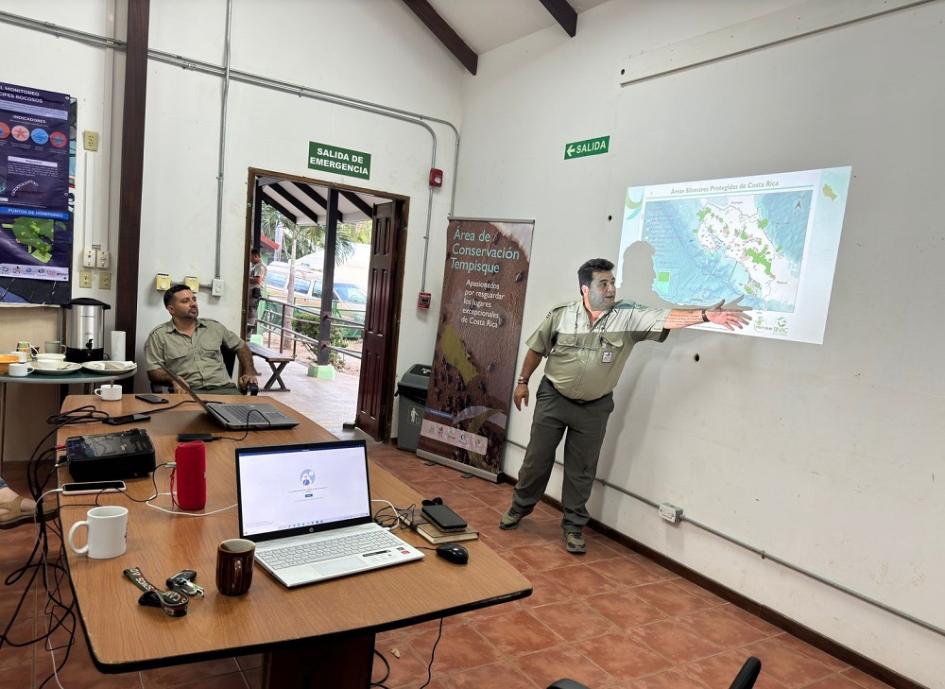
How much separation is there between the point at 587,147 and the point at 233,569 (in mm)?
3564

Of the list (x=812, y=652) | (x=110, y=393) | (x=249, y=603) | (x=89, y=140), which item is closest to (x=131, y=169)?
(x=89, y=140)

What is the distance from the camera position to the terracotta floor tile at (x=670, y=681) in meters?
2.34

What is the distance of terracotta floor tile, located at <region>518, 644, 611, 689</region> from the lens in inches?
91.0

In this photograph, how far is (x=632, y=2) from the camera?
3.79 meters

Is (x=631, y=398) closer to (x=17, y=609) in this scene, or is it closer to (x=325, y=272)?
(x=17, y=609)

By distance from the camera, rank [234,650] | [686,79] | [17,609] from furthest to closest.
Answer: [686,79]
[17,609]
[234,650]

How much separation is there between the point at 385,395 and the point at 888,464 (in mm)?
3793

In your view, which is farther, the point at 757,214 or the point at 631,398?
the point at 631,398

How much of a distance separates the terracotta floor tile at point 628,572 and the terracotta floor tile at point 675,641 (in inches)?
16.0

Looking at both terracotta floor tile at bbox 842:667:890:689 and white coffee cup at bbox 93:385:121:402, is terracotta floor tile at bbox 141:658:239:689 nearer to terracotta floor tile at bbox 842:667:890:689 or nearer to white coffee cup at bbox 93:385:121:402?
white coffee cup at bbox 93:385:121:402

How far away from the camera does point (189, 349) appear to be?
3.96 m

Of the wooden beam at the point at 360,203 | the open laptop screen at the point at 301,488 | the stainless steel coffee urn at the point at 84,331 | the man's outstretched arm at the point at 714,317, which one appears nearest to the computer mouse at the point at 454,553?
the open laptop screen at the point at 301,488

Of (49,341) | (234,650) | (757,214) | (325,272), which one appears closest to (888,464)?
(757,214)

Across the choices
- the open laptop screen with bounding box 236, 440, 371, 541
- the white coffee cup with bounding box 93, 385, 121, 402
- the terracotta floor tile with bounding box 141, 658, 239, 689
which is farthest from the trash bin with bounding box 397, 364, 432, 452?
the open laptop screen with bounding box 236, 440, 371, 541
